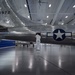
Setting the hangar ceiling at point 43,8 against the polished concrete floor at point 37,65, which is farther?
the hangar ceiling at point 43,8

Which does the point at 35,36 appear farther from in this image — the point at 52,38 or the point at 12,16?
the point at 12,16

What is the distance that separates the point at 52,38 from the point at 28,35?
1.09m

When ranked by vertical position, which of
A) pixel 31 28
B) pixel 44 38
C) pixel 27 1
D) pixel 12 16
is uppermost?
pixel 27 1

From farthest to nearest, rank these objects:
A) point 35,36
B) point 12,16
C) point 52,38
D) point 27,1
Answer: point 27,1, point 52,38, point 35,36, point 12,16

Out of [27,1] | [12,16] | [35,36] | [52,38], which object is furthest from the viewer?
[27,1]

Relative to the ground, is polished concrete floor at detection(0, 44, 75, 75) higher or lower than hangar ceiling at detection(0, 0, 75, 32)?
lower

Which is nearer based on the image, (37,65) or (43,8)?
(37,65)

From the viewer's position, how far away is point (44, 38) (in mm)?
5164

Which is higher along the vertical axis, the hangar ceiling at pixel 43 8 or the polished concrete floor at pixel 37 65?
the hangar ceiling at pixel 43 8

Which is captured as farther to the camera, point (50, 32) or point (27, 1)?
point (27, 1)

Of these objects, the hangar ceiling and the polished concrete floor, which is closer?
the polished concrete floor

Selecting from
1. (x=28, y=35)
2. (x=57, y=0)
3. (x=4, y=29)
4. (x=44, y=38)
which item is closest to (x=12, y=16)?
(x=4, y=29)

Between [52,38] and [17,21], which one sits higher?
[17,21]

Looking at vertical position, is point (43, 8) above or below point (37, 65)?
above
